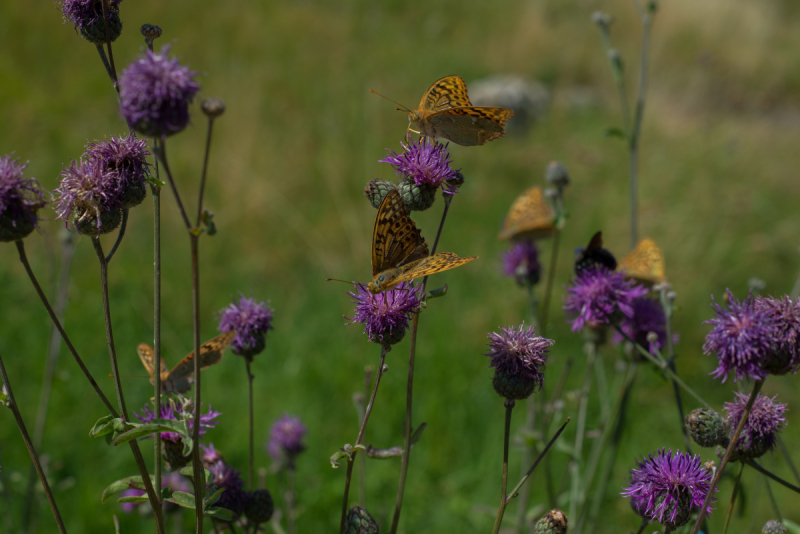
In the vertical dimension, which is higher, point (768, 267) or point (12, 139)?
point (12, 139)

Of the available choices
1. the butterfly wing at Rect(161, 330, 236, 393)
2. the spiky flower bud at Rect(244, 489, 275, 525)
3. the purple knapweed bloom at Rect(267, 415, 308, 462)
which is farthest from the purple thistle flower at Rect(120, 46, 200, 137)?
the purple knapweed bloom at Rect(267, 415, 308, 462)

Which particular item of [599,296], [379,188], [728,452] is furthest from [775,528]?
[379,188]

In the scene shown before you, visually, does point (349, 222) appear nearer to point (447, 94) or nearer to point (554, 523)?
point (447, 94)

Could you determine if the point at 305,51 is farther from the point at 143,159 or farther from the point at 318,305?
the point at 143,159

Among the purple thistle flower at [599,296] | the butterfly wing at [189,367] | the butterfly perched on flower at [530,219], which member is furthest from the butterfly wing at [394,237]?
the butterfly perched on flower at [530,219]

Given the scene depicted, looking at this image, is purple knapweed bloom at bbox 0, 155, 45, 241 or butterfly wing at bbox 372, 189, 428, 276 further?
butterfly wing at bbox 372, 189, 428, 276

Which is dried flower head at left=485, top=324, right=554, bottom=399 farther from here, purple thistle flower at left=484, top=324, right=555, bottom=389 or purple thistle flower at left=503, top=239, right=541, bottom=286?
purple thistle flower at left=503, top=239, right=541, bottom=286

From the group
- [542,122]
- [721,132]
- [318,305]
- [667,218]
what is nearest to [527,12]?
[542,122]
